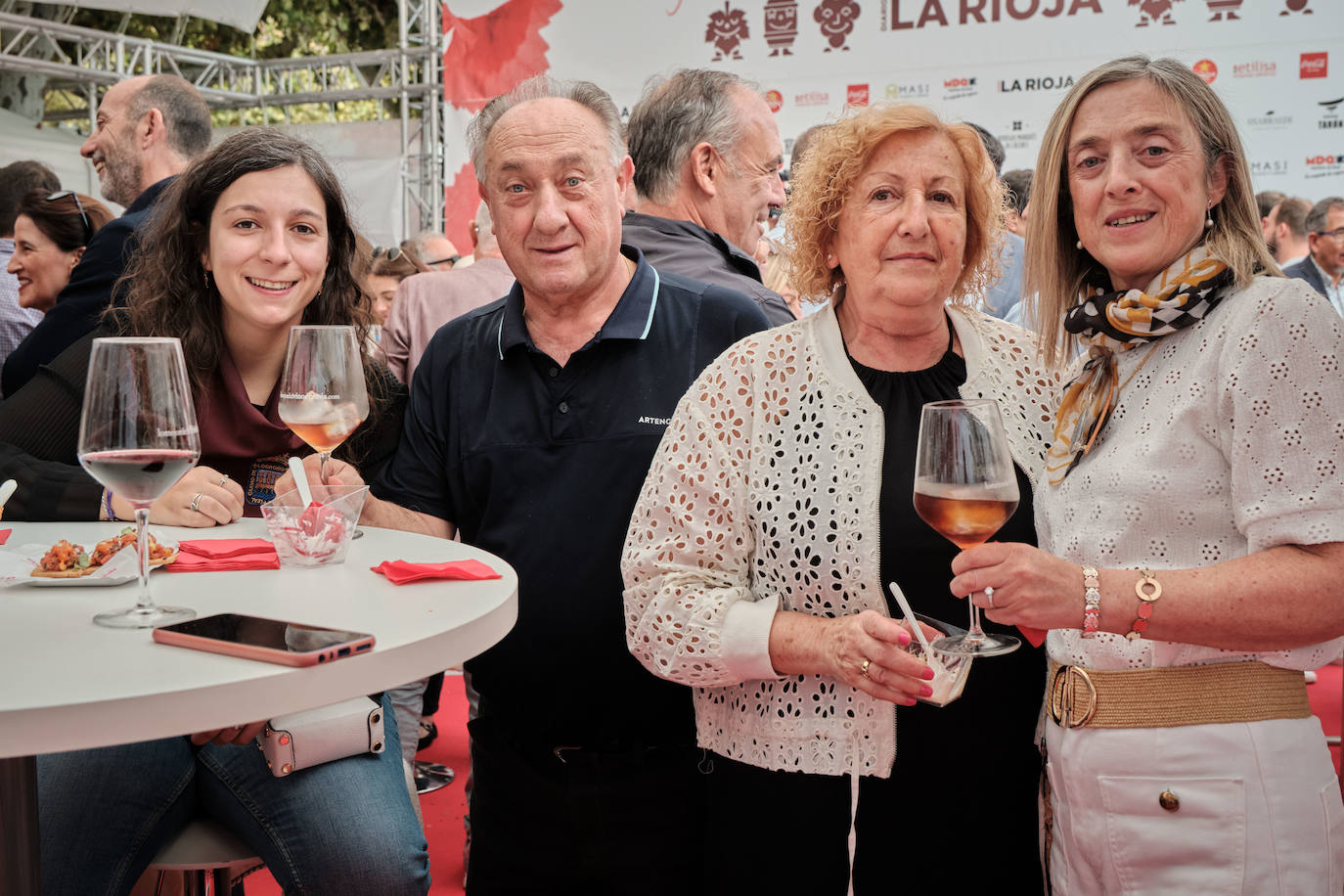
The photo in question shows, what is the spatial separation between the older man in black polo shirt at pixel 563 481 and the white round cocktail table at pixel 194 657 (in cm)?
42

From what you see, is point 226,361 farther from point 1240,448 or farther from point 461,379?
point 1240,448

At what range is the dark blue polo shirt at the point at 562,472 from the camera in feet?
6.97

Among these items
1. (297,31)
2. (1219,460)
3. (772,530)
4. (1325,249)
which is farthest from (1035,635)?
(297,31)

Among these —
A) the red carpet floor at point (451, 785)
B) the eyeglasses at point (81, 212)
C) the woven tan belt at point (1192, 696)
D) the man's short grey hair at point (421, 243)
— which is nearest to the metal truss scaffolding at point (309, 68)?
the man's short grey hair at point (421, 243)

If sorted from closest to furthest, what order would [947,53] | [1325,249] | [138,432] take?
[138,432]
[1325,249]
[947,53]

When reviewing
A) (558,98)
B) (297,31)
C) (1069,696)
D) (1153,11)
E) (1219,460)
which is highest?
(297,31)

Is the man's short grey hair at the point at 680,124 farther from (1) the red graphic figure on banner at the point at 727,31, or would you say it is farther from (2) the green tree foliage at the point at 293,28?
(2) the green tree foliage at the point at 293,28

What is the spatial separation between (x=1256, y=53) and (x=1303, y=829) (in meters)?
5.45

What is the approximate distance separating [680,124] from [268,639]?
2543 mm

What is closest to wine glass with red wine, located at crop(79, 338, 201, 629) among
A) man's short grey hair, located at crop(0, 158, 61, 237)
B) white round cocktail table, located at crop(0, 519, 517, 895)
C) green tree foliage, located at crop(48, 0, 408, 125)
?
white round cocktail table, located at crop(0, 519, 517, 895)

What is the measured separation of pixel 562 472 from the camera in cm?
218

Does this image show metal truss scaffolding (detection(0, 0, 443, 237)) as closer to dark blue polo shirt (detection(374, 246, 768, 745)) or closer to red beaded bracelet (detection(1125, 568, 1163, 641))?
dark blue polo shirt (detection(374, 246, 768, 745))

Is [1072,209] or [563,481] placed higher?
[1072,209]

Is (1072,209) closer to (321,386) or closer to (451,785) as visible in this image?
(321,386)
